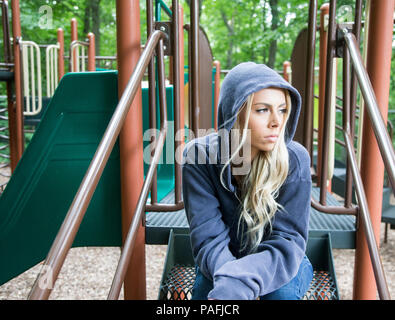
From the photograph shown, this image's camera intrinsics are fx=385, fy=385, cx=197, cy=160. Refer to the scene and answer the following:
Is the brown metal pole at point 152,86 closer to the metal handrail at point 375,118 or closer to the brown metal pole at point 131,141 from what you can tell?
the brown metal pole at point 131,141

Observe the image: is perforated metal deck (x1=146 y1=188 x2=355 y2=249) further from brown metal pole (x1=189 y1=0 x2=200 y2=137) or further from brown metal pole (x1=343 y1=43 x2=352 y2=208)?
brown metal pole (x1=189 y1=0 x2=200 y2=137)

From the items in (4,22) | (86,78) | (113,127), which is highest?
(4,22)

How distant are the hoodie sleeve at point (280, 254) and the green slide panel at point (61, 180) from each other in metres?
0.84

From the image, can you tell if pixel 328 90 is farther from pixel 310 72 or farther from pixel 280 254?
pixel 280 254

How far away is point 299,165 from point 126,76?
2.75ft

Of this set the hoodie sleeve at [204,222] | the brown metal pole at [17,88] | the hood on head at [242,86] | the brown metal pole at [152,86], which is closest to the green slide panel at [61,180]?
the brown metal pole at [152,86]

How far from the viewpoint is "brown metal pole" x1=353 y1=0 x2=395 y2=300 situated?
162 cm

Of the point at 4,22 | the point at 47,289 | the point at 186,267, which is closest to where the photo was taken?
the point at 47,289

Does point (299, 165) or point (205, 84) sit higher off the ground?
point (205, 84)

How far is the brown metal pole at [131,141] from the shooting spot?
1.68 m

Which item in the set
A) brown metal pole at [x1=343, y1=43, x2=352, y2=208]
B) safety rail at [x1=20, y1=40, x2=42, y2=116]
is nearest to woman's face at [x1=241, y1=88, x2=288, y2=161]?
brown metal pole at [x1=343, y1=43, x2=352, y2=208]

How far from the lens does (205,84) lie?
3518mm
